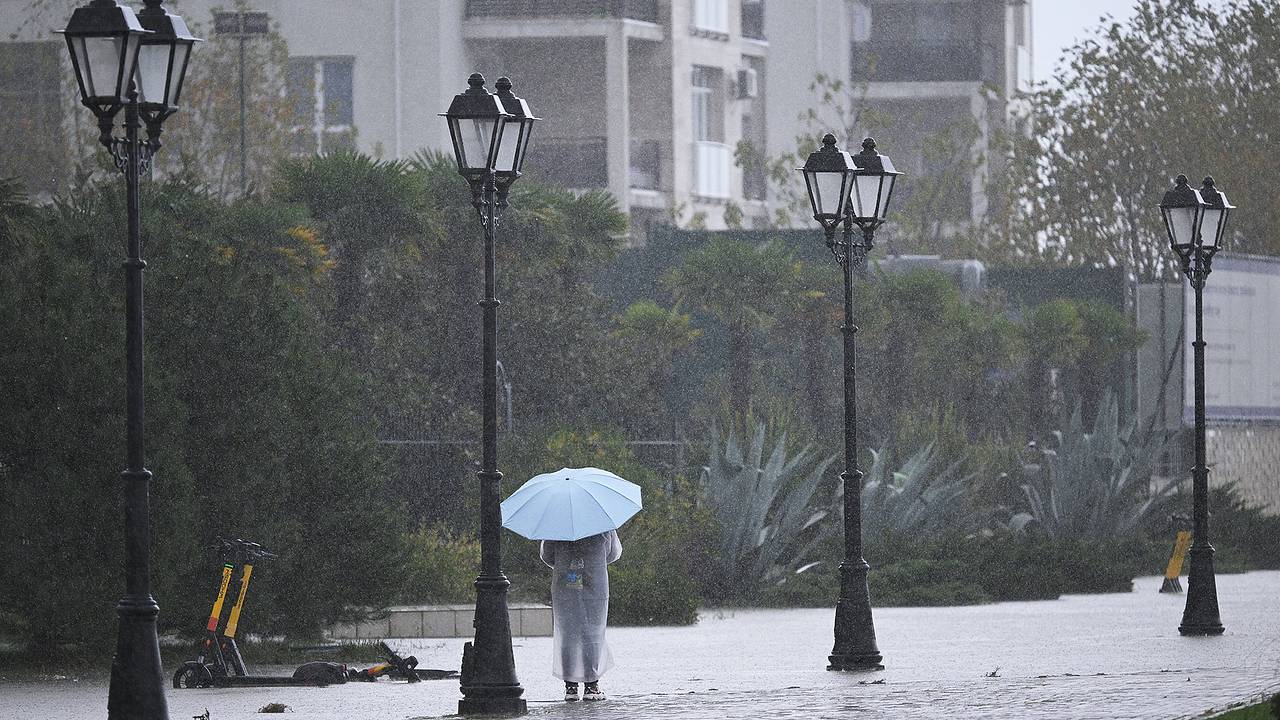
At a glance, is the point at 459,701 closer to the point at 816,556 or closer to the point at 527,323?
the point at 816,556

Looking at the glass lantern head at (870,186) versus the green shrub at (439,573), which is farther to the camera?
the green shrub at (439,573)

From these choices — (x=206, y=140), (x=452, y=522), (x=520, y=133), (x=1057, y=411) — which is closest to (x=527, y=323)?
(x=452, y=522)

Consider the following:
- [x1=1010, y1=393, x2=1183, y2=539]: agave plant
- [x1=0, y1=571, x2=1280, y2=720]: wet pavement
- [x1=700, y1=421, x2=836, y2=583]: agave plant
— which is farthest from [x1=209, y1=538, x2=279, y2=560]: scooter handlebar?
[x1=1010, y1=393, x2=1183, y2=539]: agave plant

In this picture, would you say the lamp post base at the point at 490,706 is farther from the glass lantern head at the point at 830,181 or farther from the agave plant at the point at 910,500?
the agave plant at the point at 910,500

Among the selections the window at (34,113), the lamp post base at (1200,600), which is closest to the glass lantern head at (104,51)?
the lamp post base at (1200,600)

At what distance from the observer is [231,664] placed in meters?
17.2

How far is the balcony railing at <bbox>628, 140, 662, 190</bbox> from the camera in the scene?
5753 cm

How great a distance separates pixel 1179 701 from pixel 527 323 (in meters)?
19.3

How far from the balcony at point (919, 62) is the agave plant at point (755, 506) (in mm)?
40777

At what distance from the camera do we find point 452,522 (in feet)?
93.0

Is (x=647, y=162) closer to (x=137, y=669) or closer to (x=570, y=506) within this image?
(x=570, y=506)

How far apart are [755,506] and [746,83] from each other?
34625 millimetres

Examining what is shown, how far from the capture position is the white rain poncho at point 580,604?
15891mm

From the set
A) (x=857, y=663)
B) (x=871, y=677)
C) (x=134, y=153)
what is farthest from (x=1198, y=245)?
(x=134, y=153)
